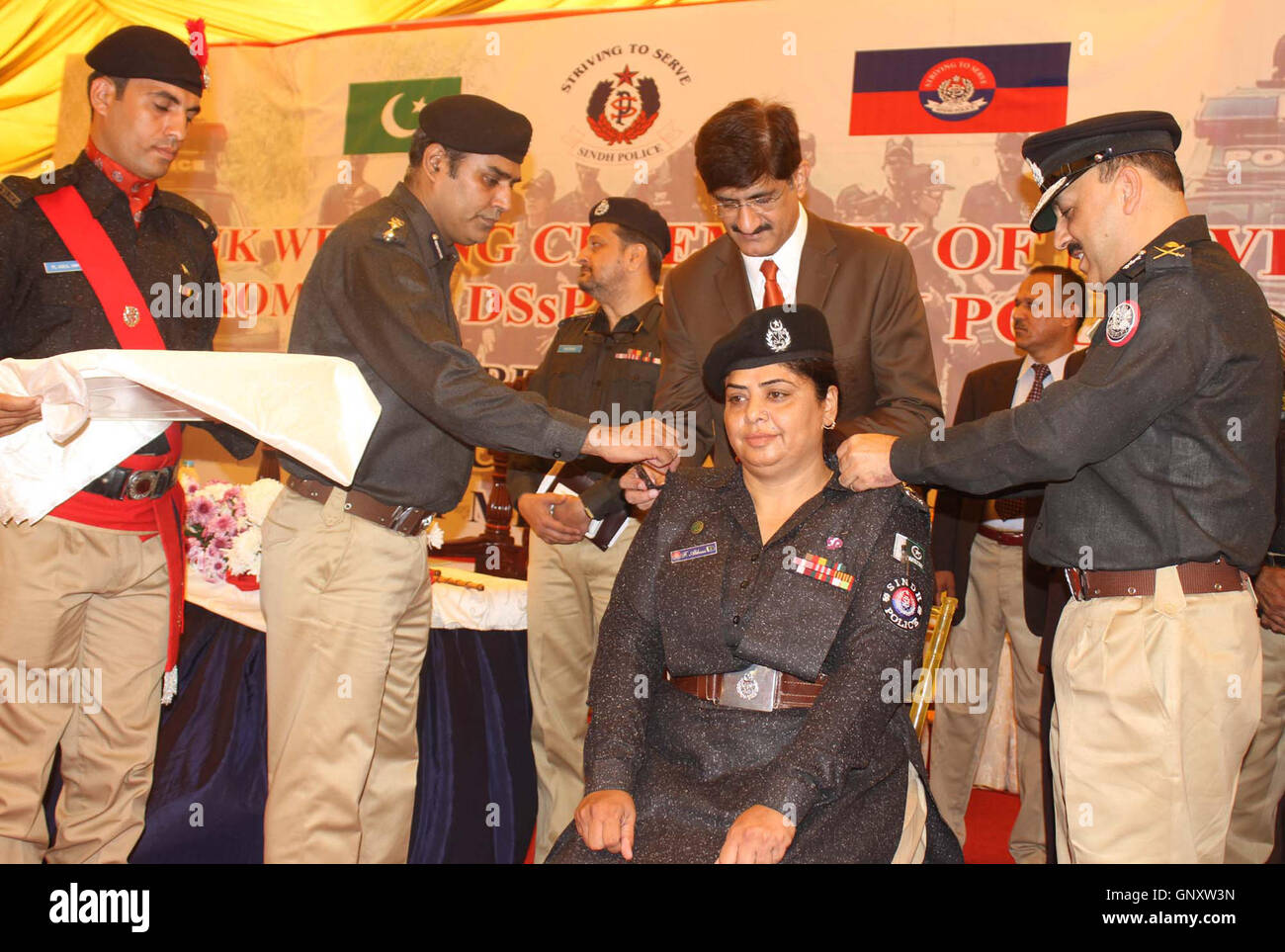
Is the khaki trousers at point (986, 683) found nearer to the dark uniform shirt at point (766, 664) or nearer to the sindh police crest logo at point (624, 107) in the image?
the dark uniform shirt at point (766, 664)

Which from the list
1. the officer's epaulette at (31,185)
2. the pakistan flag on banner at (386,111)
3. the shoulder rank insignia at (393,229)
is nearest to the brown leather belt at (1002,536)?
the shoulder rank insignia at (393,229)

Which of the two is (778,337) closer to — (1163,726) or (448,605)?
(1163,726)

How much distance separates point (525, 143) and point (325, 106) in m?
4.44

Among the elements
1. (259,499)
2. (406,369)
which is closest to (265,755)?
(259,499)

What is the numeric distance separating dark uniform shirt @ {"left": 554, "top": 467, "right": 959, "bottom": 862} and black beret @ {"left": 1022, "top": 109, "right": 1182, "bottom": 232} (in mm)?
851

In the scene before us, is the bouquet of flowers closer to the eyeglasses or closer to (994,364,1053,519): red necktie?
the eyeglasses

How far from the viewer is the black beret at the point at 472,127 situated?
10.3ft

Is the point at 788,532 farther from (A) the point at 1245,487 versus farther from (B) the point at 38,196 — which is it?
(B) the point at 38,196

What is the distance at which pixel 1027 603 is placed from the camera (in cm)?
435

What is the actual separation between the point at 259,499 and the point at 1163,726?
3.18 metres

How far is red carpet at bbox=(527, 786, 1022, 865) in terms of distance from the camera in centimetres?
465

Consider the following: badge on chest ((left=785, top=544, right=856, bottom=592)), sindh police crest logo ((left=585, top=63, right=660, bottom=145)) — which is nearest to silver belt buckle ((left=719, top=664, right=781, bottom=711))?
badge on chest ((left=785, top=544, right=856, bottom=592))

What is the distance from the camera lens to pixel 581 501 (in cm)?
402
